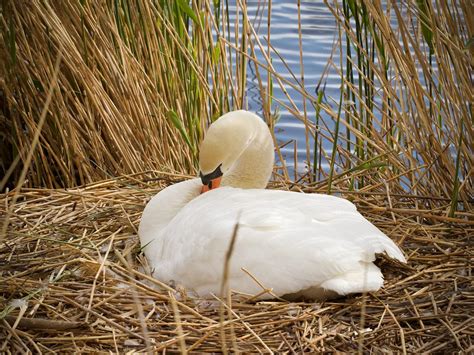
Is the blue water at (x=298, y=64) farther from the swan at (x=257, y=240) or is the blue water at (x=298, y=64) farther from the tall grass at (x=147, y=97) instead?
the swan at (x=257, y=240)

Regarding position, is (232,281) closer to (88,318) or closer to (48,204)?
(88,318)

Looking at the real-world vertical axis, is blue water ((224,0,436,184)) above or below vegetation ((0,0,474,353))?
below

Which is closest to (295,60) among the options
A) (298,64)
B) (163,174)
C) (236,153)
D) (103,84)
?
(298,64)

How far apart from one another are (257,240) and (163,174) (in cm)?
139

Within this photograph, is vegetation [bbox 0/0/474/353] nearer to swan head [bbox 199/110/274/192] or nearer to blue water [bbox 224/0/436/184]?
swan head [bbox 199/110/274/192]

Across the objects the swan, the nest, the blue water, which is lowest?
the blue water

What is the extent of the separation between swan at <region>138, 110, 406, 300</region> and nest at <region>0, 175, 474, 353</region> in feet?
0.22

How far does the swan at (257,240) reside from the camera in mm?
2635

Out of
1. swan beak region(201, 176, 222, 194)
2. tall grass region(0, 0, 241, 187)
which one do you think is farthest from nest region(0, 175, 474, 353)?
tall grass region(0, 0, 241, 187)

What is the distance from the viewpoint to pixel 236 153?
321 centimetres

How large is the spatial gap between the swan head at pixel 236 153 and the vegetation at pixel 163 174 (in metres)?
0.28

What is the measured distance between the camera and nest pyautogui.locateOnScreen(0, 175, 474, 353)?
98.0 inches

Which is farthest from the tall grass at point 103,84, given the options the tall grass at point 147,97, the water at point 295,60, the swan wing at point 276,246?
the water at point 295,60

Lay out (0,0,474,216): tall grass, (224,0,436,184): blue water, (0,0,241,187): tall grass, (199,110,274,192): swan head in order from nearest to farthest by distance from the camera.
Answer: (199,110,274,192): swan head
(0,0,474,216): tall grass
(0,0,241,187): tall grass
(224,0,436,184): blue water
